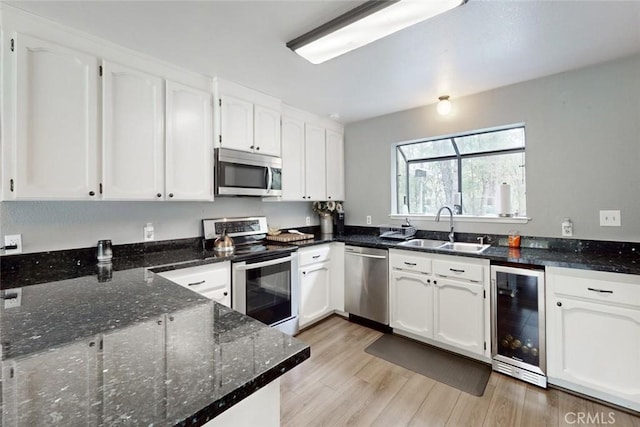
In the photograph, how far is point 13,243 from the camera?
1679 mm

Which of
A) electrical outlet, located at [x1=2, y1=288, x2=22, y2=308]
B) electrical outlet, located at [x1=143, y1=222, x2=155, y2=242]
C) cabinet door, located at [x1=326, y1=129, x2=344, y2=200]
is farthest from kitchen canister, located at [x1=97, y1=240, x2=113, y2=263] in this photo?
cabinet door, located at [x1=326, y1=129, x2=344, y2=200]

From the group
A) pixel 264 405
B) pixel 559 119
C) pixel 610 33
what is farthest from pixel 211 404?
pixel 559 119

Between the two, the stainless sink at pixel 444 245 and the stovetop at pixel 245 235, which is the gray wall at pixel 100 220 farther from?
the stainless sink at pixel 444 245

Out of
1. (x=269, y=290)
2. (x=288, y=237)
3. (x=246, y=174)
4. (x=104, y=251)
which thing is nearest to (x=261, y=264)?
(x=269, y=290)

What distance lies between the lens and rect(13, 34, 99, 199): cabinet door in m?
1.50

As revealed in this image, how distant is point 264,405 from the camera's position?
712mm

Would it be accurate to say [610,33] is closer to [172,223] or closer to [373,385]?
[373,385]

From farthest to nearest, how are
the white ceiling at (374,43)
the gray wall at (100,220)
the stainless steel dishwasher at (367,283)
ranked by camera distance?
the stainless steel dishwasher at (367,283) → the gray wall at (100,220) → the white ceiling at (374,43)

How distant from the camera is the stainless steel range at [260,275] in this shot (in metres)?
2.15

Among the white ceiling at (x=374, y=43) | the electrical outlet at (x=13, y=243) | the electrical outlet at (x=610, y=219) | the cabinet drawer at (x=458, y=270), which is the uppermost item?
the white ceiling at (x=374, y=43)

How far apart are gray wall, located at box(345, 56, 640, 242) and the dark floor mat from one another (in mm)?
1187

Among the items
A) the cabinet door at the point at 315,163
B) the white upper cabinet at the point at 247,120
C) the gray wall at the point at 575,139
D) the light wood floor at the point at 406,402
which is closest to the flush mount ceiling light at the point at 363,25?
the white upper cabinet at the point at 247,120

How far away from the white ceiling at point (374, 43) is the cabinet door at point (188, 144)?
234 mm

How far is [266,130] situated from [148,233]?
1.37m
